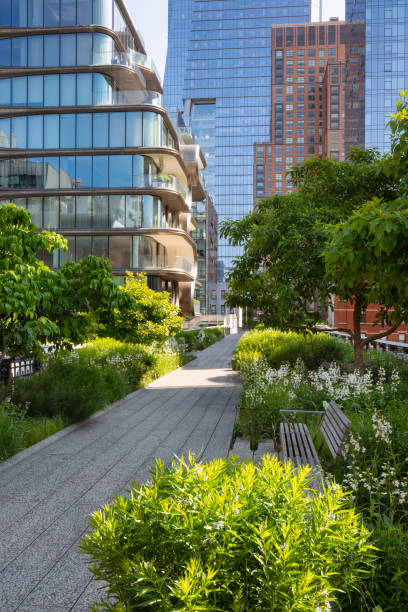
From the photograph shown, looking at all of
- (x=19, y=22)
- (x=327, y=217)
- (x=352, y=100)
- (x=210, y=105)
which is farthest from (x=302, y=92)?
(x=327, y=217)

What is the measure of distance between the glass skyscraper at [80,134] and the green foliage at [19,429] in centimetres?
2433

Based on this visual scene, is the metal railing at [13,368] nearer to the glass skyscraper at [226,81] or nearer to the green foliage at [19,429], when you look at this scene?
the green foliage at [19,429]

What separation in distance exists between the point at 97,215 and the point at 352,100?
382ft

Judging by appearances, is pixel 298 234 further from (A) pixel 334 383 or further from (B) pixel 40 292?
(B) pixel 40 292

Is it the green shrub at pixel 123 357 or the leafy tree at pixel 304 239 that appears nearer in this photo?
the leafy tree at pixel 304 239

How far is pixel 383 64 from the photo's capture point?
112062 millimetres

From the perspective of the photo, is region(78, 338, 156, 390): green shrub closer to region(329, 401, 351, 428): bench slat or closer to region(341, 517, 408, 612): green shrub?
region(329, 401, 351, 428): bench slat

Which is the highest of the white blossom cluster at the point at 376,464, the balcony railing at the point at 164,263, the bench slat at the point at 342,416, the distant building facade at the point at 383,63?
the distant building facade at the point at 383,63

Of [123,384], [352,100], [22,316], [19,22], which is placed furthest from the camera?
[352,100]

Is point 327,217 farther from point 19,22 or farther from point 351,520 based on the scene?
point 19,22

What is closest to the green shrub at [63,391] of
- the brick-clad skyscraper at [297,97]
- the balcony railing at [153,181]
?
the balcony railing at [153,181]

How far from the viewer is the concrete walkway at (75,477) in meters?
3.37

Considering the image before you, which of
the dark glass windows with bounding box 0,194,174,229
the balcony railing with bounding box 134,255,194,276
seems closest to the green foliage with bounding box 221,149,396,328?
the balcony railing with bounding box 134,255,194,276

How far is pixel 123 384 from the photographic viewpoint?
10781mm
